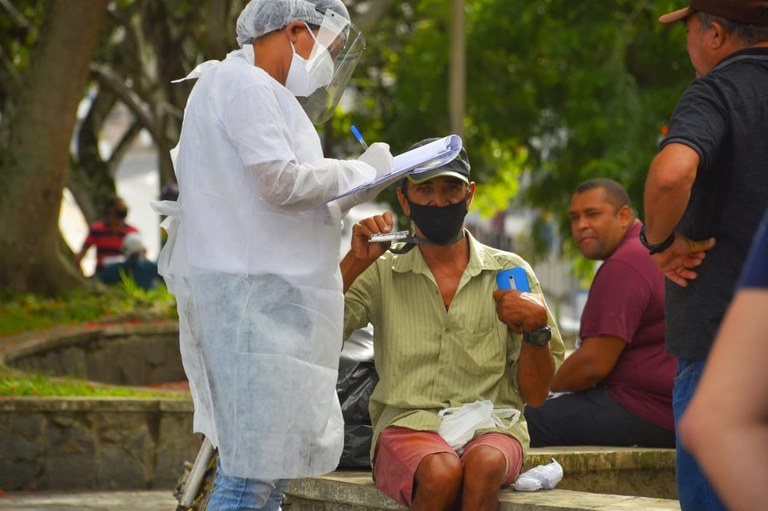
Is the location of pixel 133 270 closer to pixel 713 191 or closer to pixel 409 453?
pixel 409 453

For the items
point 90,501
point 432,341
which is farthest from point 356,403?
point 90,501

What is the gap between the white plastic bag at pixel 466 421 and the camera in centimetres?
468

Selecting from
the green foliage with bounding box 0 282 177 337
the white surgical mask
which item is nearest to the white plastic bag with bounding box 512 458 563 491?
the white surgical mask

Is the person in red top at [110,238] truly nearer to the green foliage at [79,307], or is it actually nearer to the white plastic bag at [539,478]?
the green foliage at [79,307]

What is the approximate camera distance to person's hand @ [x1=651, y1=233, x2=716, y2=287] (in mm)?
3533

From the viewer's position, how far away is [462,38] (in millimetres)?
15562

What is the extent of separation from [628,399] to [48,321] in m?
6.71

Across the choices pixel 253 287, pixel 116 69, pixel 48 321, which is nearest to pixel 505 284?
pixel 253 287

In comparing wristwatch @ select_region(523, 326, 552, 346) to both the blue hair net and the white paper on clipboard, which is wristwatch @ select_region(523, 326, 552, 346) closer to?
the white paper on clipboard

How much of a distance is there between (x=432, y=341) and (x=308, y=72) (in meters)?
1.14

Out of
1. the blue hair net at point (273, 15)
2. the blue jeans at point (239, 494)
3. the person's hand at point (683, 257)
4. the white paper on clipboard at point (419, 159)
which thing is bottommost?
the blue jeans at point (239, 494)

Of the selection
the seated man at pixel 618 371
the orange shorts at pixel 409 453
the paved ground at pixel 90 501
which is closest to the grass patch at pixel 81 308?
the paved ground at pixel 90 501

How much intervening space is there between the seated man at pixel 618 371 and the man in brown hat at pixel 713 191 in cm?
205

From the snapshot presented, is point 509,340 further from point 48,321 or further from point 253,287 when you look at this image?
point 48,321
